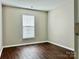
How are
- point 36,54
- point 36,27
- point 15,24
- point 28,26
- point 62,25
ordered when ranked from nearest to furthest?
point 36,54 → point 62,25 → point 15,24 → point 28,26 → point 36,27

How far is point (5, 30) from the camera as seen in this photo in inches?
170

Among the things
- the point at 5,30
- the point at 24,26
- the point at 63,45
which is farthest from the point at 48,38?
the point at 5,30

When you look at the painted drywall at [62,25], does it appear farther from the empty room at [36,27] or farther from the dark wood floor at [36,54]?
the dark wood floor at [36,54]

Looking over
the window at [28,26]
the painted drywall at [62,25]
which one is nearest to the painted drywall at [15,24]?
the window at [28,26]

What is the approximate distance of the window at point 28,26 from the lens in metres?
5.00

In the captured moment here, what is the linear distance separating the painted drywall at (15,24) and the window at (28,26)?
237mm

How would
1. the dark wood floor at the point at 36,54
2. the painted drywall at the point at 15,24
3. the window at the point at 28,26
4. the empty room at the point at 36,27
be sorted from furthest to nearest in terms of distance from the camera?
1. the window at the point at 28,26
2. the painted drywall at the point at 15,24
3. the empty room at the point at 36,27
4. the dark wood floor at the point at 36,54

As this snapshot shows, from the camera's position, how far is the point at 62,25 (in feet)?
14.6

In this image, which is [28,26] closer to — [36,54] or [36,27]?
[36,27]

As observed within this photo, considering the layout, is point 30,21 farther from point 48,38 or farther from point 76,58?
point 76,58

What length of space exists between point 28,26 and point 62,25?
212cm

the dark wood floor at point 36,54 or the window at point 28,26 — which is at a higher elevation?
the window at point 28,26

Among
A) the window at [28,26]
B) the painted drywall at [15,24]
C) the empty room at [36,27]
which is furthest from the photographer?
the window at [28,26]

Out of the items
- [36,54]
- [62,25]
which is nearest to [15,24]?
[36,54]
